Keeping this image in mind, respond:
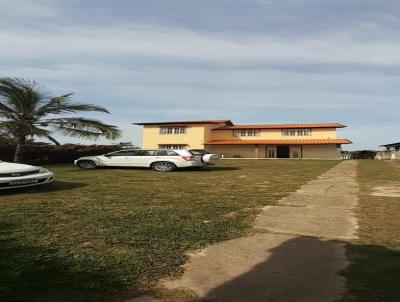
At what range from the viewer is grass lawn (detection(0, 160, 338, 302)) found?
3.64 meters

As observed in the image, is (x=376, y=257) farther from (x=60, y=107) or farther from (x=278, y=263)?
(x=60, y=107)

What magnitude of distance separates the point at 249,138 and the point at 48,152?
31.1 m

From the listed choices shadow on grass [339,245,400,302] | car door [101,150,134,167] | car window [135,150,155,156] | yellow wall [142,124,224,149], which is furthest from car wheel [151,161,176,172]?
yellow wall [142,124,224,149]

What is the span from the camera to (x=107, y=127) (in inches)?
724

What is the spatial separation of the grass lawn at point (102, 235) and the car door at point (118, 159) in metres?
9.39

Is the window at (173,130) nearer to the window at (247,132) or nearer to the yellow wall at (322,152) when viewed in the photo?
the window at (247,132)

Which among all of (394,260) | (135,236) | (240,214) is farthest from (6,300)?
(240,214)

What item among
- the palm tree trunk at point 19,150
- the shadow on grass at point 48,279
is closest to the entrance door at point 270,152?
the palm tree trunk at point 19,150

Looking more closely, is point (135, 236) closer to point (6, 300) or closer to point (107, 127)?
point (6, 300)

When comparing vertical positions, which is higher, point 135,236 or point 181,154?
point 181,154

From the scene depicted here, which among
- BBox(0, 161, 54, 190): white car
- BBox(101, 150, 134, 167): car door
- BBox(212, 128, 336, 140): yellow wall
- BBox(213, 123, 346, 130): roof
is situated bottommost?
BBox(0, 161, 54, 190): white car

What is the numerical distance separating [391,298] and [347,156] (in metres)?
55.8

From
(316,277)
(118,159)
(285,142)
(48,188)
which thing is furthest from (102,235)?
(285,142)

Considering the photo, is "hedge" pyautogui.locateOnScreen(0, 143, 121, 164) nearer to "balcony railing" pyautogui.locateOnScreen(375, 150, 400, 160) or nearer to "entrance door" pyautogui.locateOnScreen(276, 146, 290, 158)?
"entrance door" pyautogui.locateOnScreen(276, 146, 290, 158)
